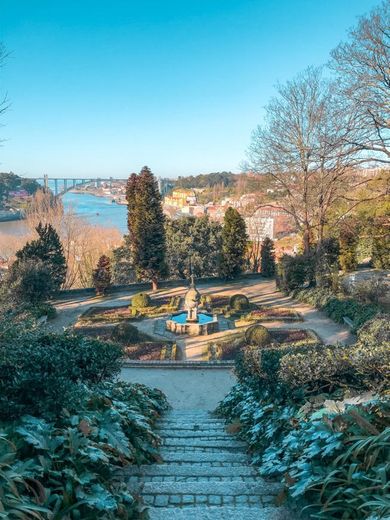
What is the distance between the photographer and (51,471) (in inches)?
112

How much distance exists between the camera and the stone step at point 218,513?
110 inches

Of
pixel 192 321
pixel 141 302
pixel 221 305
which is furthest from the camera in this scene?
pixel 221 305

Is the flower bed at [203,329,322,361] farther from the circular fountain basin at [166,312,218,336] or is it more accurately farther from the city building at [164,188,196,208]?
the city building at [164,188,196,208]

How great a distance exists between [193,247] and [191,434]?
18604mm

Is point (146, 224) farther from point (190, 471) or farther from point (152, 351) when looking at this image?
point (190, 471)

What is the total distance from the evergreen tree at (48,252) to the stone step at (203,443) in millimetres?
14450

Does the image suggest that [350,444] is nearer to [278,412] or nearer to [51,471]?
[278,412]

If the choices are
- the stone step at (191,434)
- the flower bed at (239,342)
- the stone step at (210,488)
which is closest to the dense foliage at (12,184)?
the flower bed at (239,342)

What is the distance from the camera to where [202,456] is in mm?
4230

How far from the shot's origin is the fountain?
13828 millimetres

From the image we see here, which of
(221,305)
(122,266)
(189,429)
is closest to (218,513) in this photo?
(189,429)

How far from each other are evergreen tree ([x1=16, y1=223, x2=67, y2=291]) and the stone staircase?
14.9 meters

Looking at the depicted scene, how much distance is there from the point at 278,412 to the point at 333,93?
14.6 m

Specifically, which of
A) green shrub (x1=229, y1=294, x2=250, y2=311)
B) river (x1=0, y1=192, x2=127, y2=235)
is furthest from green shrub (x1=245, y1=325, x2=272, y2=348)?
river (x1=0, y1=192, x2=127, y2=235)
